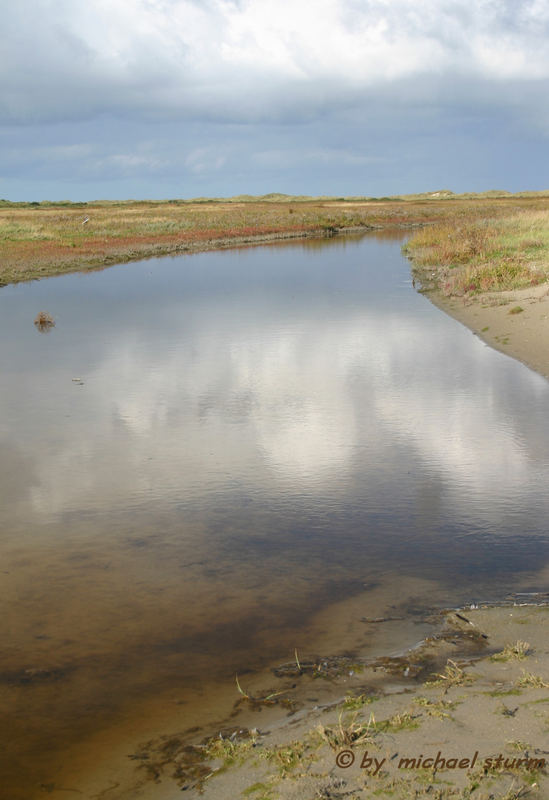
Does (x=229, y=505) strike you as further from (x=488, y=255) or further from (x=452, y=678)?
(x=488, y=255)

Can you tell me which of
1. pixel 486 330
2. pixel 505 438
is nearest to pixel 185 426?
pixel 505 438

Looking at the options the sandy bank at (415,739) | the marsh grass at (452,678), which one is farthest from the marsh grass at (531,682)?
the marsh grass at (452,678)

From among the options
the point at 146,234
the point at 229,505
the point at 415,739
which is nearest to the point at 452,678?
the point at 415,739

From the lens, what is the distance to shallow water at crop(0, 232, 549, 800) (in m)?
5.90

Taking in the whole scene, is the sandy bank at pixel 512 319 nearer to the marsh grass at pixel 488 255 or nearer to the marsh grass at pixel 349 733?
the marsh grass at pixel 488 255

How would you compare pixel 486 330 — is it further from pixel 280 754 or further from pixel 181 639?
pixel 280 754

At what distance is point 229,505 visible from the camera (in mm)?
8773

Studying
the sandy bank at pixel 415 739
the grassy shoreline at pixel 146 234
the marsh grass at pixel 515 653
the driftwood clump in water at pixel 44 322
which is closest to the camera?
the sandy bank at pixel 415 739

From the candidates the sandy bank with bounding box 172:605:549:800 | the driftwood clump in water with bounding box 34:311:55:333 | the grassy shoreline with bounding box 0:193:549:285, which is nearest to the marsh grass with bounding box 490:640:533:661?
the sandy bank with bounding box 172:605:549:800

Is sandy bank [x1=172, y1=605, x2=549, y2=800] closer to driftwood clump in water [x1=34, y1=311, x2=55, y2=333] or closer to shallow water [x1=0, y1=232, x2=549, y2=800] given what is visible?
shallow water [x1=0, y1=232, x2=549, y2=800]

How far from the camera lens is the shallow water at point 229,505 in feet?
19.4

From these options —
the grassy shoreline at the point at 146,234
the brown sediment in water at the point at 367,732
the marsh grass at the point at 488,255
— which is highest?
the grassy shoreline at the point at 146,234

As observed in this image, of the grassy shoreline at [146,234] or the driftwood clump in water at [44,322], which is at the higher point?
the grassy shoreline at [146,234]

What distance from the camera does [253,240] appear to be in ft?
185
